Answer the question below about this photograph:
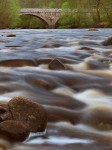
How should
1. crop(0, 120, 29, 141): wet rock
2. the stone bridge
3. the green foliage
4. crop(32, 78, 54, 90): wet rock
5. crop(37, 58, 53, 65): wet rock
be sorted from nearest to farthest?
crop(0, 120, 29, 141): wet rock < crop(32, 78, 54, 90): wet rock < crop(37, 58, 53, 65): wet rock < the green foliage < the stone bridge

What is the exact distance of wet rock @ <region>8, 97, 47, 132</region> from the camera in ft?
8.01

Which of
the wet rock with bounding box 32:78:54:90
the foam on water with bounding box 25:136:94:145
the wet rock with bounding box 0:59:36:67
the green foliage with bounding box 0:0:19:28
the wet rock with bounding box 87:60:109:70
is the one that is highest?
the foam on water with bounding box 25:136:94:145

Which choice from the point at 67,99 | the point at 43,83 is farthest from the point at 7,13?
the point at 67,99

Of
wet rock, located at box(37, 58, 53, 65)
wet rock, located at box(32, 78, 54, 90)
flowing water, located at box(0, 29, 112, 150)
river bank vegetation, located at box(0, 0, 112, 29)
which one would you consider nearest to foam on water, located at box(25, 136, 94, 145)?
flowing water, located at box(0, 29, 112, 150)

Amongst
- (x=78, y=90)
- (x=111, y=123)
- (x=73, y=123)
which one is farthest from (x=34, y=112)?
(x=78, y=90)

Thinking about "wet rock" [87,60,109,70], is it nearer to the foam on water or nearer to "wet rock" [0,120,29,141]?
the foam on water

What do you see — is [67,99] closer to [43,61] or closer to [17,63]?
[17,63]

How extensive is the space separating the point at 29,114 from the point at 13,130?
0.22m

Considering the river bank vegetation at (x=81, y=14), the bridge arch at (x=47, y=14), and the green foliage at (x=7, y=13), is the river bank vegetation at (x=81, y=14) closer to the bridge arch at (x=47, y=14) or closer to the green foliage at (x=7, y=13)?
the green foliage at (x=7, y=13)

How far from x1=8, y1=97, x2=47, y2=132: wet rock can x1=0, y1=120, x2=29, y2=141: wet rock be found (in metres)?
0.09

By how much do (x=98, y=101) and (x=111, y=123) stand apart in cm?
64

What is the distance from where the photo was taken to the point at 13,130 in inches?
90.1

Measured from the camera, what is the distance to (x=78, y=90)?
3.80 m

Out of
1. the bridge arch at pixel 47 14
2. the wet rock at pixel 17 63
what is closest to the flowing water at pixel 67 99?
the wet rock at pixel 17 63
